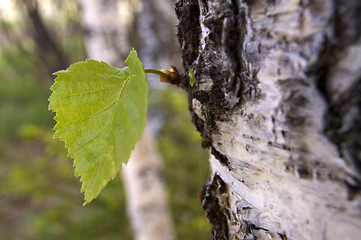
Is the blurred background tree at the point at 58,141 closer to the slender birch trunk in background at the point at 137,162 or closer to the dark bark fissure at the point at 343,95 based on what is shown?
the slender birch trunk in background at the point at 137,162

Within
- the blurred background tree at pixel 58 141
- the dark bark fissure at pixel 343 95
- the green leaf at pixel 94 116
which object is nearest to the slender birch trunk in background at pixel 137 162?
the blurred background tree at pixel 58 141

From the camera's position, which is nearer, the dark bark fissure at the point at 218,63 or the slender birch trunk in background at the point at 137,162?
the dark bark fissure at the point at 218,63

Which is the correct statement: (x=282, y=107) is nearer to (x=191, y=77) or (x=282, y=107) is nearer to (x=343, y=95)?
(x=343, y=95)

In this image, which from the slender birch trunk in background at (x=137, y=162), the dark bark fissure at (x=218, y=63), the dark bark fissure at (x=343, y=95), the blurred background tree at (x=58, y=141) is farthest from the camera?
the blurred background tree at (x=58, y=141)

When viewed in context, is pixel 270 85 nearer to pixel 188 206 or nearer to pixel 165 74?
pixel 165 74

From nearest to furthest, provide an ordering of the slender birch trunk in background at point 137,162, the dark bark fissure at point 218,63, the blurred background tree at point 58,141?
the dark bark fissure at point 218,63 → the slender birch trunk in background at point 137,162 → the blurred background tree at point 58,141

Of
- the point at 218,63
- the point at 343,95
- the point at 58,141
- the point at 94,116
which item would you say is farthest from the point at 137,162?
the point at 343,95

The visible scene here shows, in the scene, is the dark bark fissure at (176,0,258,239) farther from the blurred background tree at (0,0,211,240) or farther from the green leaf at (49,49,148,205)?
the blurred background tree at (0,0,211,240)
